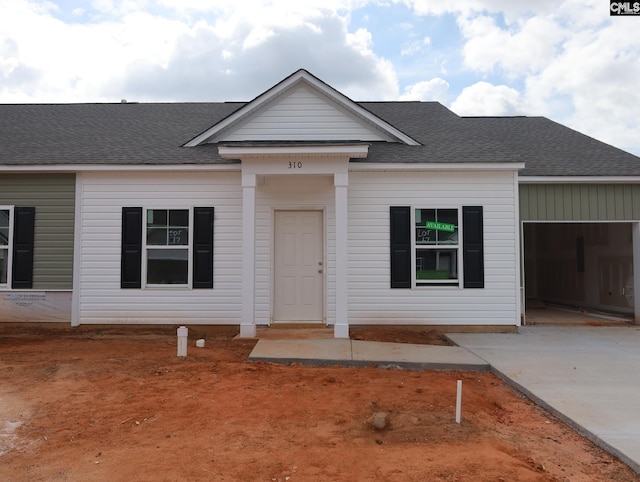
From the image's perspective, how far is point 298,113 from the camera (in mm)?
9680

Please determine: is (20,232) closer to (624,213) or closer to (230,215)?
(230,215)

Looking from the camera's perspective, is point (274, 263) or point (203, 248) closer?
point (203, 248)

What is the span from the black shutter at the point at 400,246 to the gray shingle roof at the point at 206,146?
1.02 metres

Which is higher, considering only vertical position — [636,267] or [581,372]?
[636,267]

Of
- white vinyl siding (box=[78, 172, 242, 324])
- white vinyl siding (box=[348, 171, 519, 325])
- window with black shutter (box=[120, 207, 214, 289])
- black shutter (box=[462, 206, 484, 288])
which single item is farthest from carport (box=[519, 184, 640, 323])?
window with black shutter (box=[120, 207, 214, 289])

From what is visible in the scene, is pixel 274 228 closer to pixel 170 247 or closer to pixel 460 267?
pixel 170 247

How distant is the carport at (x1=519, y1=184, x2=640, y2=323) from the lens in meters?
9.93

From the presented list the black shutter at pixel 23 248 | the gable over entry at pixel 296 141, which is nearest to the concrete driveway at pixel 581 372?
the gable over entry at pixel 296 141

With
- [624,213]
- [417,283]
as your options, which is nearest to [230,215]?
[417,283]

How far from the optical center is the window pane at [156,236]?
31.0ft

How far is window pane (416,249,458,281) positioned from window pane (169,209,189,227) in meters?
4.51

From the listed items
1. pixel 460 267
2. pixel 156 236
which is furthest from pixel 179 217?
pixel 460 267

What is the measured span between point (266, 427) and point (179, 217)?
5993 mm

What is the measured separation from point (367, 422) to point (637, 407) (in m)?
2.73
